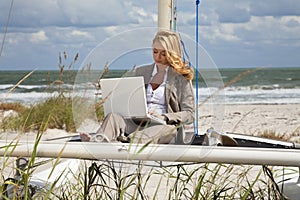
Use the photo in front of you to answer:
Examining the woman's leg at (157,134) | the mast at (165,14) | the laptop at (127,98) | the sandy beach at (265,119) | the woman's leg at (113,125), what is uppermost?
the sandy beach at (265,119)

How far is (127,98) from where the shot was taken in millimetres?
2818

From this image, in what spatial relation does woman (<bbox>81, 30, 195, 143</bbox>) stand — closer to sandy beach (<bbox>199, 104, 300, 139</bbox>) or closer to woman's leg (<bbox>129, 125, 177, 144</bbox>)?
woman's leg (<bbox>129, 125, 177, 144</bbox>)

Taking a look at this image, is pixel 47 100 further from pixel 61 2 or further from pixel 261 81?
pixel 61 2

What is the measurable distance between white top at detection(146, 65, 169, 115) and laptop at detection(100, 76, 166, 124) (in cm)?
10

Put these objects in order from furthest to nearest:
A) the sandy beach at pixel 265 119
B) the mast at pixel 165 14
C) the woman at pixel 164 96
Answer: the sandy beach at pixel 265 119 < the mast at pixel 165 14 < the woman at pixel 164 96

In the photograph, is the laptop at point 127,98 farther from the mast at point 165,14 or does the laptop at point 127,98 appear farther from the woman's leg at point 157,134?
the mast at point 165,14

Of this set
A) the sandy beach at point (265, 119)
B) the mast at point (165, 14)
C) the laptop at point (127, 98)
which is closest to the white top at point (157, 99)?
the laptop at point (127, 98)

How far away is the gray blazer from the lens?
2848 millimetres

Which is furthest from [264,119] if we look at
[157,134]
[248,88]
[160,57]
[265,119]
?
[157,134]

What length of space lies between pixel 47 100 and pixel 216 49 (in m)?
12.6

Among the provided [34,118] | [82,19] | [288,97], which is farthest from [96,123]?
[82,19]

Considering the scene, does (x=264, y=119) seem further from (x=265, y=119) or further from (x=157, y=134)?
(x=157, y=134)

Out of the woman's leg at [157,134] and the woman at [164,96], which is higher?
the woman at [164,96]

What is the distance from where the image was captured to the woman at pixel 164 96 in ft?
8.96
